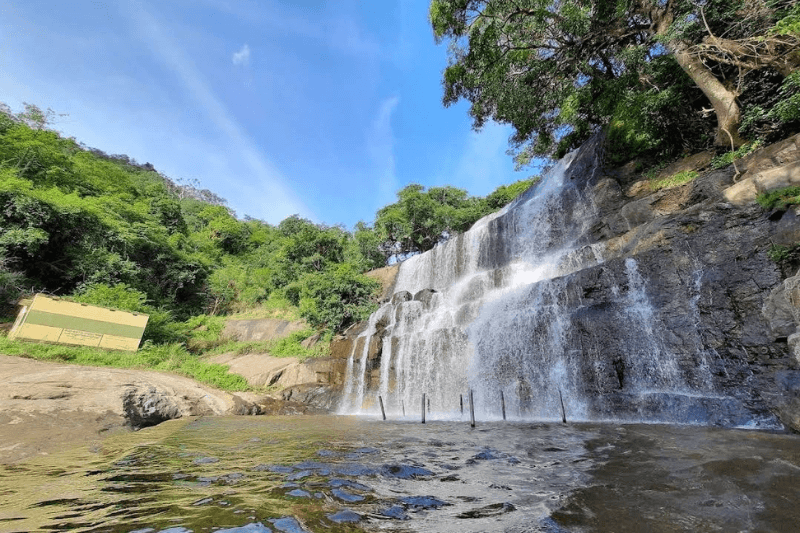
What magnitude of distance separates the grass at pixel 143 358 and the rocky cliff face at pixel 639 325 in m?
5.81

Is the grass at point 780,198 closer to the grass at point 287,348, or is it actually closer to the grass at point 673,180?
the grass at point 673,180

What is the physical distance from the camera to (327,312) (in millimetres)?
21219

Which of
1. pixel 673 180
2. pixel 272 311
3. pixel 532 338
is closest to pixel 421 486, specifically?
pixel 532 338

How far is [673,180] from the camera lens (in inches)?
551

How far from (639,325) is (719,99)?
906 cm

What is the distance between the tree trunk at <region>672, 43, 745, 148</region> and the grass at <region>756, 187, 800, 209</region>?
12.3ft

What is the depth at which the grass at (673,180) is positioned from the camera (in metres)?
13.4

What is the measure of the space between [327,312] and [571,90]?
1835 cm

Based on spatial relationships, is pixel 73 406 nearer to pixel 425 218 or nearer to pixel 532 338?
pixel 532 338

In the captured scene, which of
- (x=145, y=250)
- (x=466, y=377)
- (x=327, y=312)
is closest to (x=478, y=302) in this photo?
(x=466, y=377)

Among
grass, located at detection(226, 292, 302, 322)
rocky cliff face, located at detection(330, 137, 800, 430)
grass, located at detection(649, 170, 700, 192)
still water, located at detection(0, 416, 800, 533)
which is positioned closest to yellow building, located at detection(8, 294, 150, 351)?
rocky cliff face, located at detection(330, 137, 800, 430)

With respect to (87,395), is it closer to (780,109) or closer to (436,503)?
(436,503)

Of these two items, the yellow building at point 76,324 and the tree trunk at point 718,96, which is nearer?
the tree trunk at point 718,96

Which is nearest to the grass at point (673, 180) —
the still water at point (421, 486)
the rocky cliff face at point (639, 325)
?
the rocky cliff face at point (639, 325)
